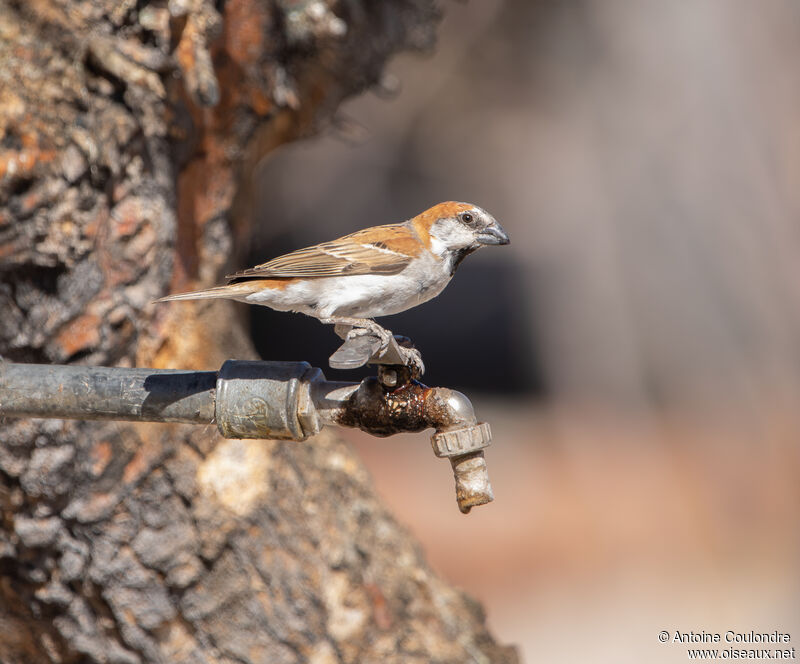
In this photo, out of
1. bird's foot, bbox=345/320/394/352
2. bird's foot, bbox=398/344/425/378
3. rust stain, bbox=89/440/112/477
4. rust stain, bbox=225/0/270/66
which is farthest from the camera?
rust stain, bbox=225/0/270/66

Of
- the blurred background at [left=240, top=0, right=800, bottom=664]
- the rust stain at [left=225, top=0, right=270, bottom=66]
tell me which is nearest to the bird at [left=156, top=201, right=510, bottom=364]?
the rust stain at [left=225, top=0, right=270, bottom=66]

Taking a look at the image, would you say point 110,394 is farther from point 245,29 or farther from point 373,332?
point 245,29

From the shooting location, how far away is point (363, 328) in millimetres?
2287

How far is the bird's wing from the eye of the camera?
251 centimetres

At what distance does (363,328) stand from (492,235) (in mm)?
521

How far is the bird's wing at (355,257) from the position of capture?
251cm

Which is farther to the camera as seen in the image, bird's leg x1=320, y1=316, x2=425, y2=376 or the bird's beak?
the bird's beak

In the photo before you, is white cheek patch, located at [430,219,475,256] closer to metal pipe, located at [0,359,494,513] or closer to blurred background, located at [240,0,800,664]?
metal pipe, located at [0,359,494,513]

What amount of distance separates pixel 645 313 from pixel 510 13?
2.77 metres

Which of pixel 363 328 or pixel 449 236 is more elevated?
pixel 449 236

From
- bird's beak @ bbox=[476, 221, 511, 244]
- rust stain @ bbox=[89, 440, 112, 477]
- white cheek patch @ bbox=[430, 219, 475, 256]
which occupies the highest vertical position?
white cheek patch @ bbox=[430, 219, 475, 256]

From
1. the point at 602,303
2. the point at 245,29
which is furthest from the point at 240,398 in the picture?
the point at 602,303

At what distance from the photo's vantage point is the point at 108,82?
9.14 ft

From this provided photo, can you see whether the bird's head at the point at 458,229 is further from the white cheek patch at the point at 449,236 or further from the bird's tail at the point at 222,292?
the bird's tail at the point at 222,292
